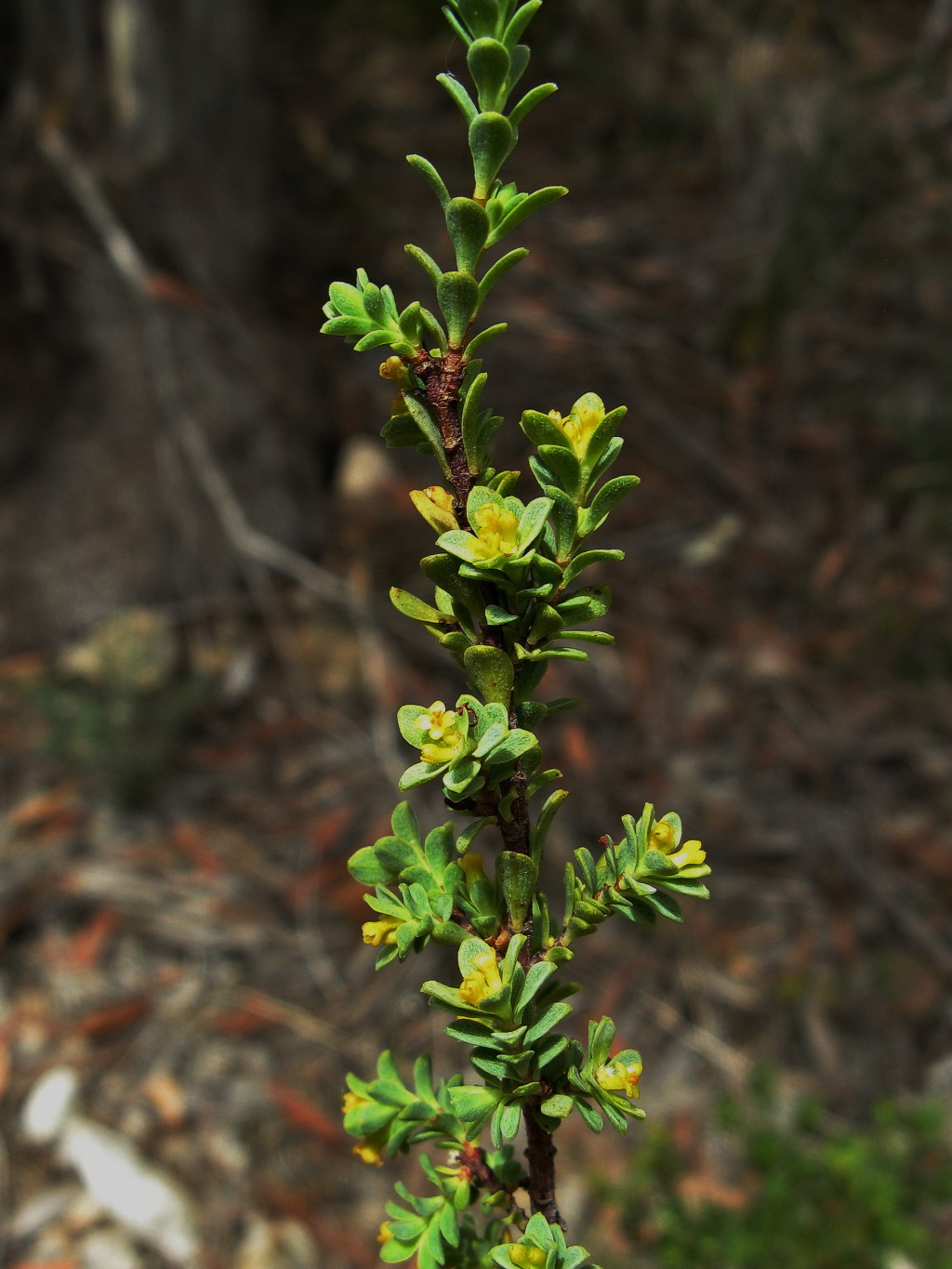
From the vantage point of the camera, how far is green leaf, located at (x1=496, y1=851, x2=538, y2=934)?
0.59 meters

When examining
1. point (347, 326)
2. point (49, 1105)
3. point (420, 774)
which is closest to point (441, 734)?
point (420, 774)

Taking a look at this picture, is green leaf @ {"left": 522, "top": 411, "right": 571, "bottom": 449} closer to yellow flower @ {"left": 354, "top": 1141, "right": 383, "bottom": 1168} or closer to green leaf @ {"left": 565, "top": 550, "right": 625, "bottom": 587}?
green leaf @ {"left": 565, "top": 550, "right": 625, "bottom": 587}

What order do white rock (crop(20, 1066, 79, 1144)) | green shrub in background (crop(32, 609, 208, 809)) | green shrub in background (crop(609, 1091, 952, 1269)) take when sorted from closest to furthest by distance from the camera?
green shrub in background (crop(609, 1091, 952, 1269))
white rock (crop(20, 1066, 79, 1144))
green shrub in background (crop(32, 609, 208, 809))

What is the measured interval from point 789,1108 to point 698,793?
0.82 meters

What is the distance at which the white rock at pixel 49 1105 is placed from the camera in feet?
6.63

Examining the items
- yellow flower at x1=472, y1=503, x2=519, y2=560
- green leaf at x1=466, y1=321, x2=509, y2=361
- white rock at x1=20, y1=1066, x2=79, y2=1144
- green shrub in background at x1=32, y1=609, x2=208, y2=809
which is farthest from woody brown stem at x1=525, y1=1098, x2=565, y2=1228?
green shrub in background at x1=32, y1=609, x2=208, y2=809

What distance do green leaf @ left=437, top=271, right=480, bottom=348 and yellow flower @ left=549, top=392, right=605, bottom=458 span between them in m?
0.08

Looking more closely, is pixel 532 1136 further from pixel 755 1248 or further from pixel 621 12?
pixel 621 12

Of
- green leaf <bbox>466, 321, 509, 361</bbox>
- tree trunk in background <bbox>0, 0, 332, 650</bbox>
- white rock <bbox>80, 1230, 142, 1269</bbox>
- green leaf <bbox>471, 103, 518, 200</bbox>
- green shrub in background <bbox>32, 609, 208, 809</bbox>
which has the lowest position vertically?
white rock <bbox>80, 1230, 142, 1269</bbox>

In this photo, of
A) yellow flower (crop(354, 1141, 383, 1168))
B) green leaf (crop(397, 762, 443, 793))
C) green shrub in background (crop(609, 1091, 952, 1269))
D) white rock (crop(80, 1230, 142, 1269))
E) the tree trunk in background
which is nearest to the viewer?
green leaf (crop(397, 762, 443, 793))

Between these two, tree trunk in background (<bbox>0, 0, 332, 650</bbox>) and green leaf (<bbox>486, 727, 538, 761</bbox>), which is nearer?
green leaf (<bbox>486, 727, 538, 761</bbox>)

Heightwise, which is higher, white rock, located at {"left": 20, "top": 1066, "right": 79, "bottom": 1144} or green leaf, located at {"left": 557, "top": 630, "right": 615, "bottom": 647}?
green leaf, located at {"left": 557, "top": 630, "right": 615, "bottom": 647}

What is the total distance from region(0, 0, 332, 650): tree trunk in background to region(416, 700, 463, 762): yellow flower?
2.58 meters

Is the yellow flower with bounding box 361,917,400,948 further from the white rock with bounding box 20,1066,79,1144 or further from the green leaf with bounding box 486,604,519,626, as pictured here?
the white rock with bounding box 20,1066,79,1144
